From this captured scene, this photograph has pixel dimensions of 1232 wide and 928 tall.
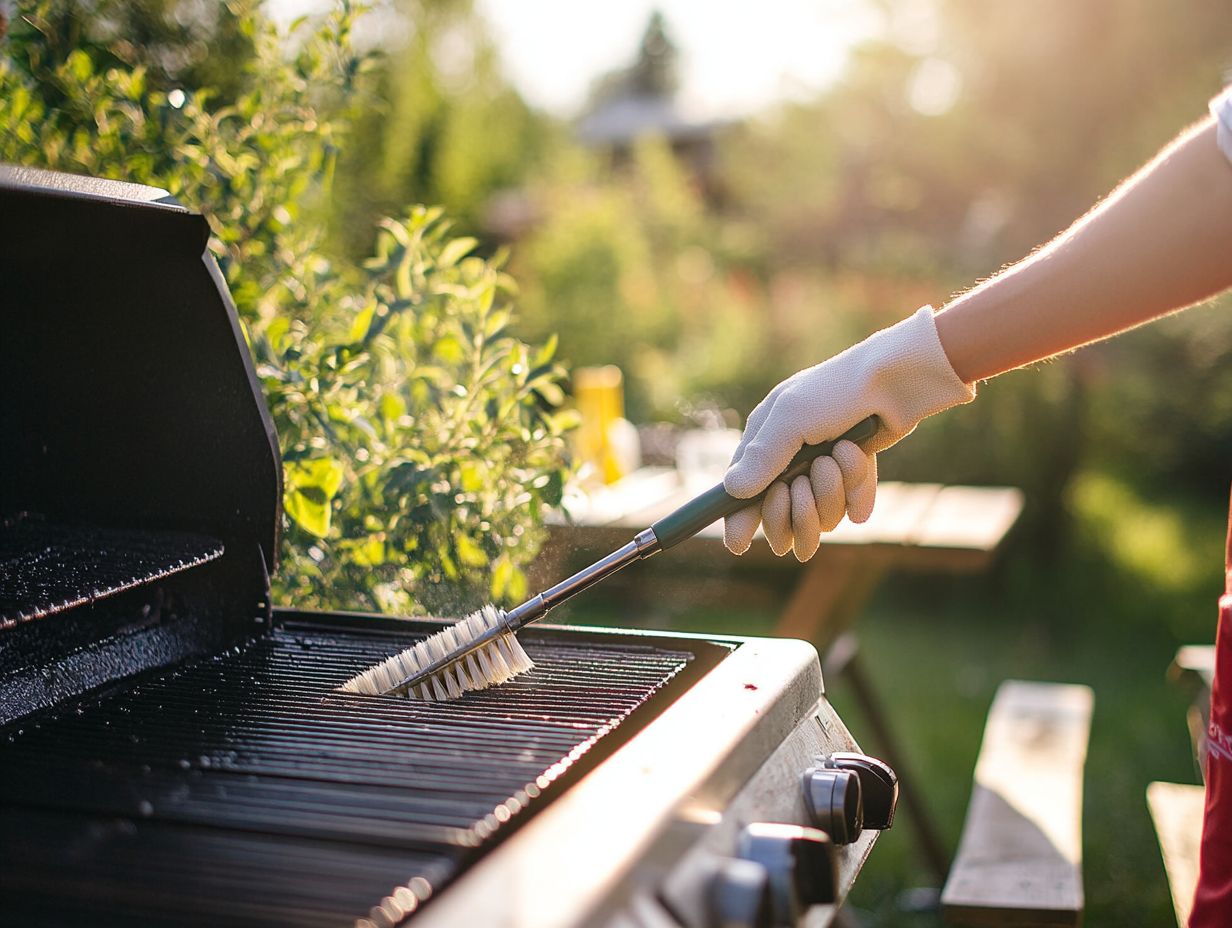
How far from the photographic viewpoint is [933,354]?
1.33 m

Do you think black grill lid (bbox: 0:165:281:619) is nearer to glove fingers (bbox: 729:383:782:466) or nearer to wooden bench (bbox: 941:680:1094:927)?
glove fingers (bbox: 729:383:782:466)

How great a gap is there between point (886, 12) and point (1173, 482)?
13.1 feet

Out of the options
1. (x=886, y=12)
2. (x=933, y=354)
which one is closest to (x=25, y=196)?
(x=933, y=354)

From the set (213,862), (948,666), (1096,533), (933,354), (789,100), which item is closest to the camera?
(213,862)

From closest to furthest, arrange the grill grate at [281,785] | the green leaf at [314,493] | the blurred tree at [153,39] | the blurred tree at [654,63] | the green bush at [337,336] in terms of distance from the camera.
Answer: the grill grate at [281,785] < the green leaf at [314,493] < the green bush at [337,336] < the blurred tree at [153,39] < the blurred tree at [654,63]

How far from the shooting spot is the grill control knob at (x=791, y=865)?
0.89 m

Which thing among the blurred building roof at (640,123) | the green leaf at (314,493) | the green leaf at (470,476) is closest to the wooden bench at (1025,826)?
the green leaf at (470,476)

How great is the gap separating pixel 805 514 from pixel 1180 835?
1.33 metres

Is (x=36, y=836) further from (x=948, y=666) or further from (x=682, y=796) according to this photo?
(x=948, y=666)

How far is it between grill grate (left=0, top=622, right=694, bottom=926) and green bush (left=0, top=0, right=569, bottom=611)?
0.55 metres

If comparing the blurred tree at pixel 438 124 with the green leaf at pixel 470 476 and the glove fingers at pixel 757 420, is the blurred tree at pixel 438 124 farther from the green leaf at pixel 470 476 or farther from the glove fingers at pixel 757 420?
the glove fingers at pixel 757 420

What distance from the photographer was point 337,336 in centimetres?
211

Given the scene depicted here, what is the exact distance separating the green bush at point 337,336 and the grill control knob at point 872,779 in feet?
2.76

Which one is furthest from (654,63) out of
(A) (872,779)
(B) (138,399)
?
(A) (872,779)
